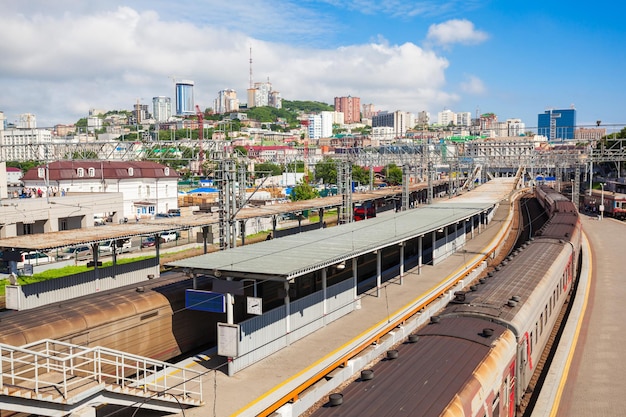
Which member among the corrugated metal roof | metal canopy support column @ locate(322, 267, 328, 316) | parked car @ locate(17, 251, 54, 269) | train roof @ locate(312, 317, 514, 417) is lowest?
parked car @ locate(17, 251, 54, 269)

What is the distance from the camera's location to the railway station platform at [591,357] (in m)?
14.2

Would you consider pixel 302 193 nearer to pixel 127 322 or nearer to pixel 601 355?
pixel 601 355

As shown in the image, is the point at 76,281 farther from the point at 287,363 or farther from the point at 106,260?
the point at 106,260

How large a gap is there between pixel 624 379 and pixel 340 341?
8.78 meters

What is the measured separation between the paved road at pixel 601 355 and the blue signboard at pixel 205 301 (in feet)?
33.0

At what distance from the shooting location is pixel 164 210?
215 ft

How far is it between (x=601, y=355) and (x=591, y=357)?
454 millimetres

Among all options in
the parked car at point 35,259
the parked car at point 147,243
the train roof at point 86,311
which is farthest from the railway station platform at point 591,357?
the parked car at point 147,243

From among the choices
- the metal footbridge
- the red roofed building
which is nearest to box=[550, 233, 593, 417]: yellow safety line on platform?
the metal footbridge

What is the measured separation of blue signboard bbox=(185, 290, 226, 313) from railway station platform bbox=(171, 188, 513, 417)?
1.61 meters

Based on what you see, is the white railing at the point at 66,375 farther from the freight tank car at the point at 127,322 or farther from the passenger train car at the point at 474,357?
the passenger train car at the point at 474,357

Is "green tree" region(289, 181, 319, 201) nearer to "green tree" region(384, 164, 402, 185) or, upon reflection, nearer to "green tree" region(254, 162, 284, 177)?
"green tree" region(254, 162, 284, 177)

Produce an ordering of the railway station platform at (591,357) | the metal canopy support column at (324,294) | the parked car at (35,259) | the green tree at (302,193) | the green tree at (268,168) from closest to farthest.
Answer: the railway station platform at (591,357), the metal canopy support column at (324,294), the parked car at (35,259), the green tree at (302,193), the green tree at (268,168)

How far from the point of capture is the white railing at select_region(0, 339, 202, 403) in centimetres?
1067
